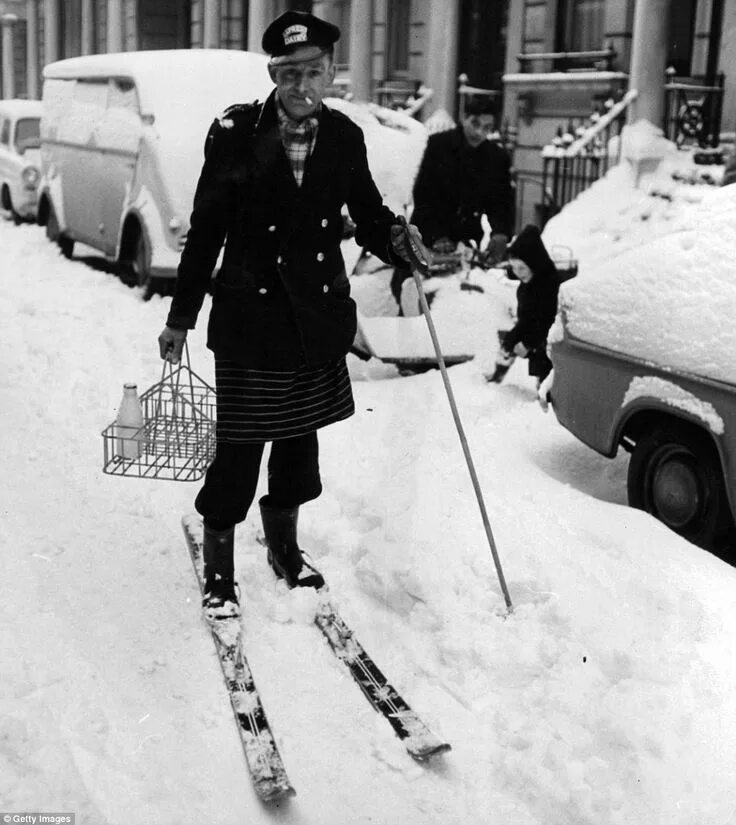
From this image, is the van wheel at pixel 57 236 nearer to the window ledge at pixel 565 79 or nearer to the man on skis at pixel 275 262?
the window ledge at pixel 565 79

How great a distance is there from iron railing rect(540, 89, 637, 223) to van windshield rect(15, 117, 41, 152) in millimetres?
7348

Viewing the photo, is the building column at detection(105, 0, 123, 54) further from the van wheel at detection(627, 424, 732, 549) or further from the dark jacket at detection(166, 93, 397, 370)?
the dark jacket at detection(166, 93, 397, 370)

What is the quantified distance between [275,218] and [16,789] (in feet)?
6.39

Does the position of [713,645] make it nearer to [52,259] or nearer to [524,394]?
[524,394]

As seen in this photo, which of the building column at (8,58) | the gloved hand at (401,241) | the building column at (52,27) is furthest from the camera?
the building column at (8,58)

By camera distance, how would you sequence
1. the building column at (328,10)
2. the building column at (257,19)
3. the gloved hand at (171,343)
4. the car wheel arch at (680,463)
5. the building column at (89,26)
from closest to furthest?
1. the gloved hand at (171,343)
2. the car wheel arch at (680,463)
3. the building column at (328,10)
4. the building column at (257,19)
5. the building column at (89,26)

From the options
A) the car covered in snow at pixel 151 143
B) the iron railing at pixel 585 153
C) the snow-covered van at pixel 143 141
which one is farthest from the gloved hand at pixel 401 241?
the iron railing at pixel 585 153

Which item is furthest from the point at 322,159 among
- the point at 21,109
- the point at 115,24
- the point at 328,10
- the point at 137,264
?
the point at 115,24

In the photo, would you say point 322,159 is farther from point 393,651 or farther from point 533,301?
point 533,301

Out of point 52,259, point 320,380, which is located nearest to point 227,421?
point 320,380

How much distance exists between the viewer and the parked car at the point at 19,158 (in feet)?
52.0

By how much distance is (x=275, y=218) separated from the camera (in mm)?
3980

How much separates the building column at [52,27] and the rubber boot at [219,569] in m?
38.9

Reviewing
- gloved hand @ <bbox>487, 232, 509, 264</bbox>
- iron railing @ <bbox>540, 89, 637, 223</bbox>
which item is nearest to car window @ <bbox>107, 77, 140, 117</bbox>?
gloved hand @ <bbox>487, 232, 509, 264</bbox>
